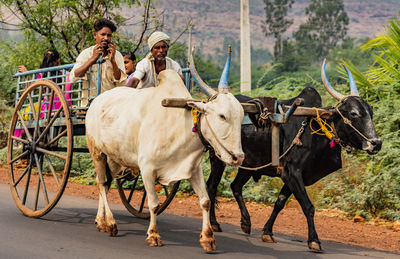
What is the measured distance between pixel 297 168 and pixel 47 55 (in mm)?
4474

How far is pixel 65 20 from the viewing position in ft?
41.0

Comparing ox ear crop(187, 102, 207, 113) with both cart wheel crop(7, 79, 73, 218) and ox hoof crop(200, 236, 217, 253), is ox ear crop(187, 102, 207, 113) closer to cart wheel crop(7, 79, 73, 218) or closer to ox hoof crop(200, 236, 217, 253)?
ox hoof crop(200, 236, 217, 253)

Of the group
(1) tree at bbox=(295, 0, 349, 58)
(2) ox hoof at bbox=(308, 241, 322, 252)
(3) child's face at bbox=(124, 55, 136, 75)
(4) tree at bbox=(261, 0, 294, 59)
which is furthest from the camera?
(1) tree at bbox=(295, 0, 349, 58)

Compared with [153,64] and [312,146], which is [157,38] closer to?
[153,64]

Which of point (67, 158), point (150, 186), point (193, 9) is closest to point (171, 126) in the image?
point (150, 186)

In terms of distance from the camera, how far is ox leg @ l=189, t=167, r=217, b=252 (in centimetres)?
510

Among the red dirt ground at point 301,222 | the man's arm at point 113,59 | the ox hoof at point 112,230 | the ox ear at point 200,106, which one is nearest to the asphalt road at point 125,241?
the ox hoof at point 112,230

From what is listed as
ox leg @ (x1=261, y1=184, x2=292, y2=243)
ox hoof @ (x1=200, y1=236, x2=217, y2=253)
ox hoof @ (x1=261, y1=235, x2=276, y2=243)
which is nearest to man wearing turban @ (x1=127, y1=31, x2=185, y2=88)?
ox leg @ (x1=261, y1=184, x2=292, y2=243)

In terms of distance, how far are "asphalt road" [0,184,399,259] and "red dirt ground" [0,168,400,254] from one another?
2.02 feet

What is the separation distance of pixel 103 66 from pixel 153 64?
116cm

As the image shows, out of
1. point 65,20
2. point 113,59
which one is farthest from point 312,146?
point 65,20

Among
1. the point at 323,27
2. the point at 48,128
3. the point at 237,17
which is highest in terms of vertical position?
→ the point at 237,17

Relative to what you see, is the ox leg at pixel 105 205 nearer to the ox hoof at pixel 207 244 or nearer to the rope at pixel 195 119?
the ox hoof at pixel 207 244

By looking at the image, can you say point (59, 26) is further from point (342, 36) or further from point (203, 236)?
point (342, 36)
